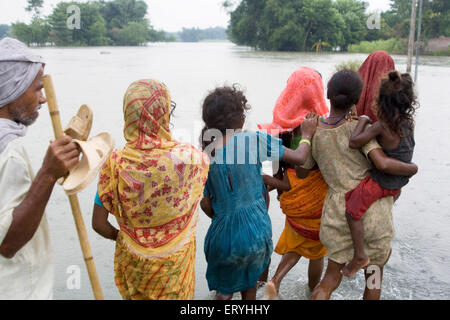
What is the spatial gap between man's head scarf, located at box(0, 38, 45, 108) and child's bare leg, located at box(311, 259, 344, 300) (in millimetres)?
1748

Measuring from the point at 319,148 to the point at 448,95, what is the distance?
1199cm

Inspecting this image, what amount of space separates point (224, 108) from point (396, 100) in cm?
85

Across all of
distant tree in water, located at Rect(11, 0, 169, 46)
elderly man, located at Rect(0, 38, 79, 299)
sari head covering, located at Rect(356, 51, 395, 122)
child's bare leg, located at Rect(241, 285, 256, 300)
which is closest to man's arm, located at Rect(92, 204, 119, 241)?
elderly man, located at Rect(0, 38, 79, 299)

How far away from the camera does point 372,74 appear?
240cm

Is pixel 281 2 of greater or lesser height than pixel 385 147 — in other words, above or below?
above

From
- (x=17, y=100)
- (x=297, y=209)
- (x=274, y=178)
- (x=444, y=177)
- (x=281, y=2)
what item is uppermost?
(x=281, y=2)

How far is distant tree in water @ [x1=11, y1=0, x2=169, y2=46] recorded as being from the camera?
33.8 metres

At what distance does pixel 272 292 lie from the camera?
7.54 ft

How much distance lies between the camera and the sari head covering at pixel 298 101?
2441 mm

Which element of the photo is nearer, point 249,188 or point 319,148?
point 249,188

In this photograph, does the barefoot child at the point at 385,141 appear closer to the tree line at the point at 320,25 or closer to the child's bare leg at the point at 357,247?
the child's bare leg at the point at 357,247

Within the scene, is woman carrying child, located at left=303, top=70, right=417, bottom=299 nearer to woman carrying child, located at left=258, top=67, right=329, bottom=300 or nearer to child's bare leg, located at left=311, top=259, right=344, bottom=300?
child's bare leg, located at left=311, top=259, right=344, bottom=300
